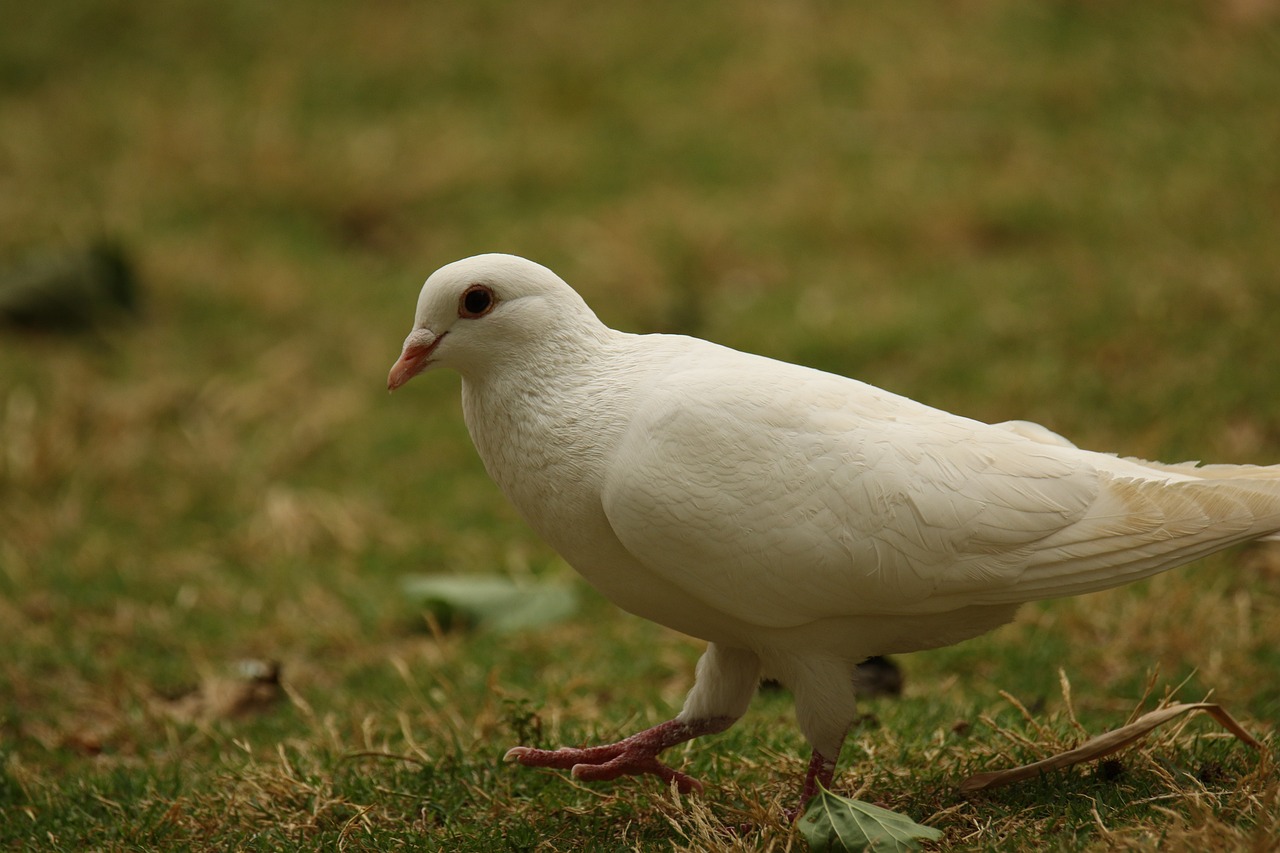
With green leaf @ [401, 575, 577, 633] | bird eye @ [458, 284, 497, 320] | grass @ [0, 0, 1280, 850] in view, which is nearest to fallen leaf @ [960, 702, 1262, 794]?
grass @ [0, 0, 1280, 850]

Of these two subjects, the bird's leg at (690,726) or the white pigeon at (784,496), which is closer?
the white pigeon at (784,496)

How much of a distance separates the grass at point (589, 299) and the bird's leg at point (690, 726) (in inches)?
4.0

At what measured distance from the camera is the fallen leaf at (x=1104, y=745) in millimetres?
2947

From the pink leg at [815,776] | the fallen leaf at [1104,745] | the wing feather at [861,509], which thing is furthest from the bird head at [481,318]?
the fallen leaf at [1104,745]

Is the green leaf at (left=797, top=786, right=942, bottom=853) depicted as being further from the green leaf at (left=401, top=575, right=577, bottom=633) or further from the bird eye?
the green leaf at (left=401, top=575, right=577, bottom=633)

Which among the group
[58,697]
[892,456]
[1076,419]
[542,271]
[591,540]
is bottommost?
[58,697]

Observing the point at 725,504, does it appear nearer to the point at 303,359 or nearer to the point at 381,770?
the point at 381,770

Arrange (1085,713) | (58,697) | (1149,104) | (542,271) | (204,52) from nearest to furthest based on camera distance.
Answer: (542,271)
(1085,713)
(58,697)
(1149,104)
(204,52)

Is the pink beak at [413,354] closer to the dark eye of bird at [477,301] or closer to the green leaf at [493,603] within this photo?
the dark eye of bird at [477,301]

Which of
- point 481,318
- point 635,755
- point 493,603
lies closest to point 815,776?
point 635,755

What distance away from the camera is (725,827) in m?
2.95

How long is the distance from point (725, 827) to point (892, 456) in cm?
88

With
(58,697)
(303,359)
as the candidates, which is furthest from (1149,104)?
(58,697)

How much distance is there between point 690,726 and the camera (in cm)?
319
